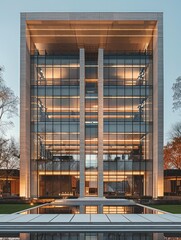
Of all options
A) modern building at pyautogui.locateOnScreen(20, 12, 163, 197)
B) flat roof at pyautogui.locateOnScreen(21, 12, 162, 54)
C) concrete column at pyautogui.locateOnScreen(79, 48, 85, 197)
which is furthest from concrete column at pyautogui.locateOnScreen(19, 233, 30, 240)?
flat roof at pyautogui.locateOnScreen(21, 12, 162, 54)

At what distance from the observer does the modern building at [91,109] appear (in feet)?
170

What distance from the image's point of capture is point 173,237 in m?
14.7

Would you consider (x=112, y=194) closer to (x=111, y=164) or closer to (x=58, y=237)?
(x=111, y=164)

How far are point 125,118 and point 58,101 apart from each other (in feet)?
32.9

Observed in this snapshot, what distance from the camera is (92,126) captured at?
176 feet

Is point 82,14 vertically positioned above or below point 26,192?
above

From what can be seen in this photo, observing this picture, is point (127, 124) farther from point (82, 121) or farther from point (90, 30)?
point (90, 30)

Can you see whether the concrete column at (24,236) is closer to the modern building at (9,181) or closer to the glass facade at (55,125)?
the glass facade at (55,125)

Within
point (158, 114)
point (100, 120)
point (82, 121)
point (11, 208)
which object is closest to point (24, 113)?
point (82, 121)

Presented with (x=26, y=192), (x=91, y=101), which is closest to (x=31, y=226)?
(x=26, y=192)

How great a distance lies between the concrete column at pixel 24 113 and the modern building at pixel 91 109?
0.46 feet

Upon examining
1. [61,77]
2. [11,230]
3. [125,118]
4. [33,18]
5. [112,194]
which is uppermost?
[33,18]

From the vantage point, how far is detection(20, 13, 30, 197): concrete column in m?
50.3

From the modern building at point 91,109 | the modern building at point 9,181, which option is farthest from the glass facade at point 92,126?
the modern building at point 9,181
